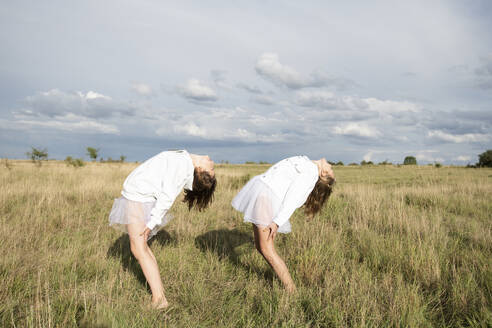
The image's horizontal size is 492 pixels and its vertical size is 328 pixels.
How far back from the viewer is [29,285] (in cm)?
322

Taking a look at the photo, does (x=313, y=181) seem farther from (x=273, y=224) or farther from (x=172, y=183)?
(x=172, y=183)

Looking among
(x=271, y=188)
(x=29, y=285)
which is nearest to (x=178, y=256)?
(x=29, y=285)

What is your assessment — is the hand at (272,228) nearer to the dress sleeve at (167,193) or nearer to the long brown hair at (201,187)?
the long brown hair at (201,187)

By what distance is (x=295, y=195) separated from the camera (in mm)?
3076

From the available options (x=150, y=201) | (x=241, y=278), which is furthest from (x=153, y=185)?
(x=241, y=278)

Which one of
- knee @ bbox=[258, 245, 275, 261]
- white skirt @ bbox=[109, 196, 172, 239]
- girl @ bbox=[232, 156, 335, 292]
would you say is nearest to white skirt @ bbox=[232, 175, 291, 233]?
girl @ bbox=[232, 156, 335, 292]

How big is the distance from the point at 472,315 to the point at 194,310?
2.77 m

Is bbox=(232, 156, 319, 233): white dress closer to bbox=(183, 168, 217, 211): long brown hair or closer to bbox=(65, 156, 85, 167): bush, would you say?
bbox=(183, 168, 217, 211): long brown hair

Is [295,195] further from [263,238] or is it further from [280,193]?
[263,238]

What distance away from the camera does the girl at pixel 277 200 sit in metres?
3.08

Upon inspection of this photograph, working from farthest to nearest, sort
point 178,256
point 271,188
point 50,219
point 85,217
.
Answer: point 85,217, point 50,219, point 178,256, point 271,188

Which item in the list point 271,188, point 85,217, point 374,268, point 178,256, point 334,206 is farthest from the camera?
point 334,206

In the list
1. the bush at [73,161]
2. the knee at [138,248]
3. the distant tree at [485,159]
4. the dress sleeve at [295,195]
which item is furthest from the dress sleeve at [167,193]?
the distant tree at [485,159]

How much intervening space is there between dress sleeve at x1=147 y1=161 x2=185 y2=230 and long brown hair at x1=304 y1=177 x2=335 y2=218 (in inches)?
63.1
